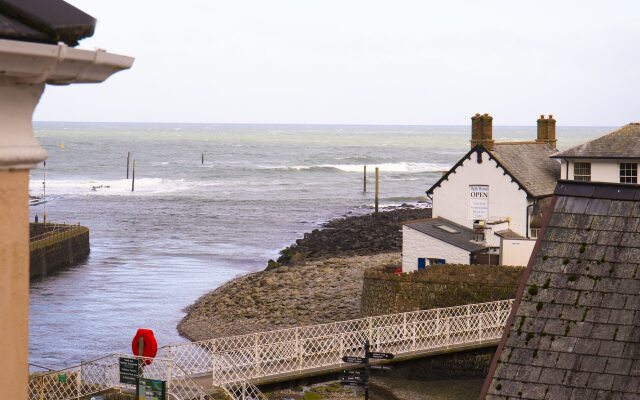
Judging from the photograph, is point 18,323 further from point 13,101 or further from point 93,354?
point 93,354

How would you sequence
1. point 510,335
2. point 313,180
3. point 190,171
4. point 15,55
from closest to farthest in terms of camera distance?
point 15,55 < point 510,335 < point 313,180 < point 190,171

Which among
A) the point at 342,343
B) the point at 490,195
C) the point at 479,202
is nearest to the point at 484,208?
the point at 479,202

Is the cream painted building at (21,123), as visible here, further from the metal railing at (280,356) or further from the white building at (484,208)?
the white building at (484,208)

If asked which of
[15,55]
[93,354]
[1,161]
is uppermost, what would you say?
[15,55]

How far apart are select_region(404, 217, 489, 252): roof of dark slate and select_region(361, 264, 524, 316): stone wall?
229 centimetres

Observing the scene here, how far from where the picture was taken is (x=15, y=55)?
2.55 meters

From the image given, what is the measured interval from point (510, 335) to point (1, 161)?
26.4ft

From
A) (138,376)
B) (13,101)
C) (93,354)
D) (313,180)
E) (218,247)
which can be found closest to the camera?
(13,101)

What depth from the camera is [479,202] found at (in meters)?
37.5

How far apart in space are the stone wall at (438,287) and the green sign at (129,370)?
15.3m

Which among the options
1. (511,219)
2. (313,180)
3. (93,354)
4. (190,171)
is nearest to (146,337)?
(93,354)

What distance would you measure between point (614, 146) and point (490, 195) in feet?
15.9

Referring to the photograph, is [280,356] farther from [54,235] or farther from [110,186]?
[110,186]

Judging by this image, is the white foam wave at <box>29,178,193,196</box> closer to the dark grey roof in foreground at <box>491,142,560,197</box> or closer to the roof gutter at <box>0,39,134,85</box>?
the dark grey roof in foreground at <box>491,142,560,197</box>
